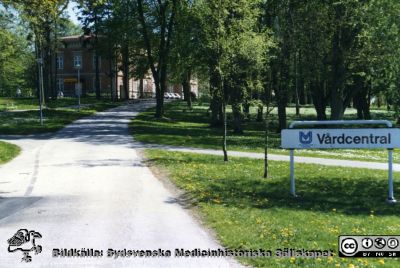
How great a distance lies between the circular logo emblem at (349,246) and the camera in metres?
7.93

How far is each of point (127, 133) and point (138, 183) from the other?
1770 centimetres

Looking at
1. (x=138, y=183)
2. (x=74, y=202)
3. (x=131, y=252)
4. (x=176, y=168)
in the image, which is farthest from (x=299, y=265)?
(x=176, y=168)

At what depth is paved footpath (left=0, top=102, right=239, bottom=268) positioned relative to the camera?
786 centimetres

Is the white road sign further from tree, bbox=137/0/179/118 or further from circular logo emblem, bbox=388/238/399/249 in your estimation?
tree, bbox=137/0/179/118

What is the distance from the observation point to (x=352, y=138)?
42.0 feet

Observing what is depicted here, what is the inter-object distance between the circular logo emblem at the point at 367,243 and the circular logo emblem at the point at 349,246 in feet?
0.42

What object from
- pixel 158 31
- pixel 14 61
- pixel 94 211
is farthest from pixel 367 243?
pixel 14 61

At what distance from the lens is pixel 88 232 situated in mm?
9188

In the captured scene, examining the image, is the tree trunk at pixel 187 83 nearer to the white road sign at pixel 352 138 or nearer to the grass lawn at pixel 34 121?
the grass lawn at pixel 34 121

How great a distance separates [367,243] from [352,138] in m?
4.94

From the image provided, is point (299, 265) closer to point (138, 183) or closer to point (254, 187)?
point (254, 187)

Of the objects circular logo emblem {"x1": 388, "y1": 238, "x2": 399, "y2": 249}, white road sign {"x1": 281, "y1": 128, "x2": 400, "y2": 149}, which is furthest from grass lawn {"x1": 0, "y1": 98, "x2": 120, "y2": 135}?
circular logo emblem {"x1": 388, "y1": 238, "x2": 399, "y2": 249}

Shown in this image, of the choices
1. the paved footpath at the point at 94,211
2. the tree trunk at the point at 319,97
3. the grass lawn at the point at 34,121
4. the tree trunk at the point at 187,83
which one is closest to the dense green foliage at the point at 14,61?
the grass lawn at the point at 34,121

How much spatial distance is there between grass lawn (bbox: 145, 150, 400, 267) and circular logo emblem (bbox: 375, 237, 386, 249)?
0.58 meters
